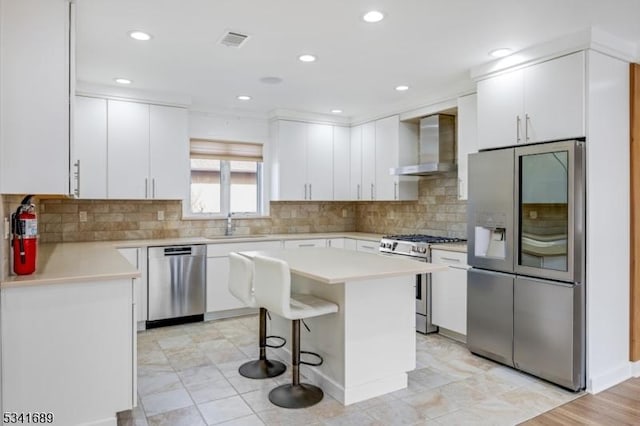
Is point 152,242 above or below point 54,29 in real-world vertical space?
below

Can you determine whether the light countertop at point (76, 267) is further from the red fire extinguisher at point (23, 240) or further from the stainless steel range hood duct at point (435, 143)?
the stainless steel range hood duct at point (435, 143)

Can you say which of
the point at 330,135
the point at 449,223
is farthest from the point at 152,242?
the point at 449,223

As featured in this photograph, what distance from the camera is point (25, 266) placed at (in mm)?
2291

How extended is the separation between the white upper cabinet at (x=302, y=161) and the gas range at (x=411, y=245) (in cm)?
132

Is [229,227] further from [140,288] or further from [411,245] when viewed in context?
[411,245]

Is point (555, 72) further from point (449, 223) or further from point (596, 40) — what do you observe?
point (449, 223)

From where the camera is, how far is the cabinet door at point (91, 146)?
426cm

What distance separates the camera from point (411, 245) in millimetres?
4320

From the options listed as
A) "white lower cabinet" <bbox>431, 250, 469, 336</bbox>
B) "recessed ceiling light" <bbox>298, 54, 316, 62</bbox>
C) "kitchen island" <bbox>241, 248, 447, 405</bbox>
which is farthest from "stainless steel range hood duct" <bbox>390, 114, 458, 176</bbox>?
"kitchen island" <bbox>241, 248, 447, 405</bbox>

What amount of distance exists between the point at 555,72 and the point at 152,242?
13.0ft

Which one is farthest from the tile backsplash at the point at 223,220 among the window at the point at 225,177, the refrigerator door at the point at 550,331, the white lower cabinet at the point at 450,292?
the refrigerator door at the point at 550,331

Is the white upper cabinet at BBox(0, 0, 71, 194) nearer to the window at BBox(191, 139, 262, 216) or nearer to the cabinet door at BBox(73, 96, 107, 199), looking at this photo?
the cabinet door at BBox(73, 96, 107, 199)

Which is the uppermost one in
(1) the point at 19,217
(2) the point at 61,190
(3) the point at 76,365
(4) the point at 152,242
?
(2) the point at 61,190

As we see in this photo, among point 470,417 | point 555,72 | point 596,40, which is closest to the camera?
point 470,417
